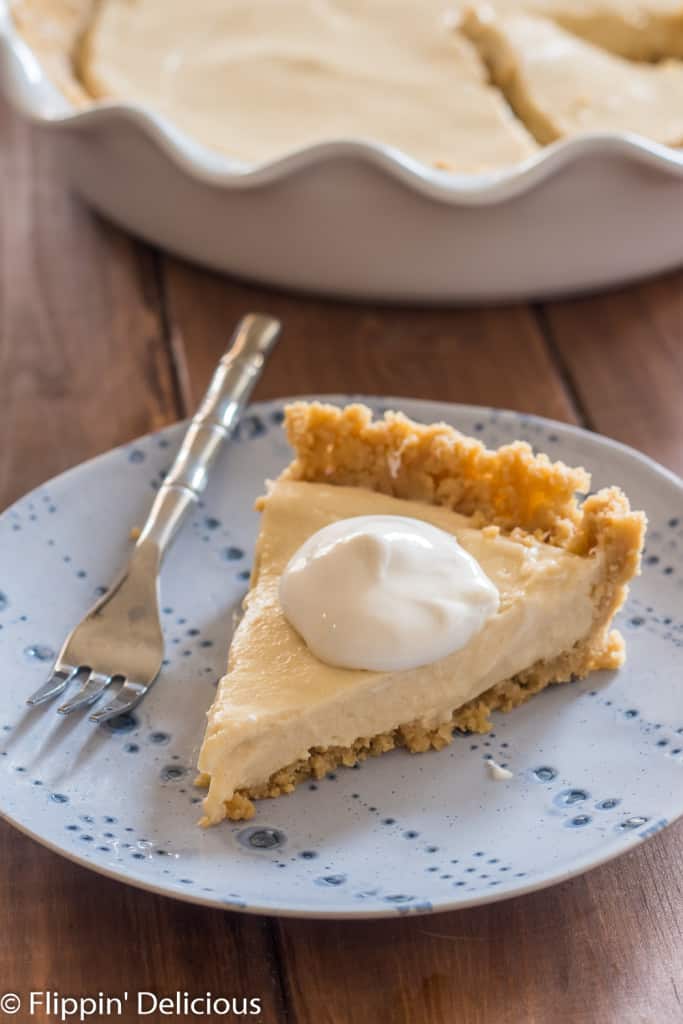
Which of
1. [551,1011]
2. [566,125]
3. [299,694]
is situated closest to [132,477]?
[299,694]

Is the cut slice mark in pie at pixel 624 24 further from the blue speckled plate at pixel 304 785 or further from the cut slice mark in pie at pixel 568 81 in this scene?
the blue speckled plate at pixel 304 785

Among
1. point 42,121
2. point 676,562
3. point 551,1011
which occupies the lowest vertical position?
point 551,1011

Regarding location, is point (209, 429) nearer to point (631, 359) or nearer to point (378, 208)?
point (378, 208)

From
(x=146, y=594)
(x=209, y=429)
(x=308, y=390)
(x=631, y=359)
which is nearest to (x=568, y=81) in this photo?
(x=631, y=359)

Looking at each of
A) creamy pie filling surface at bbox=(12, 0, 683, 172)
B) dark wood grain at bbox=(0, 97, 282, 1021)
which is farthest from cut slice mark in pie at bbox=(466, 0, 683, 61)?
dark wood grain at bbox=(0, 97, 282, 1021)

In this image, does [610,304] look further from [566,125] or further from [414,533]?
[414,533]

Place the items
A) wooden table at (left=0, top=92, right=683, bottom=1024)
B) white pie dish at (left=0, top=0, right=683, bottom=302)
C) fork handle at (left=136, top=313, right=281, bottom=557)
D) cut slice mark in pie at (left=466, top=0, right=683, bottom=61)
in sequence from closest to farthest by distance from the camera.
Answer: wooden table at (left=0, top=92, right=683, bottom=1024), fork handle at (left=136, top=313, right=281, bottom=557), white pie dish at (left=0, top=0, right=683, bottom=302), cut slice mark in pie at (left=466, top=0, right=683, bottom=61)

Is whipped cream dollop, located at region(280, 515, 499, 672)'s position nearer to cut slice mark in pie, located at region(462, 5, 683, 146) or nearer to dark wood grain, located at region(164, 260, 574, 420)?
dark wood grain, located at region(164, 260, 574, 420)
